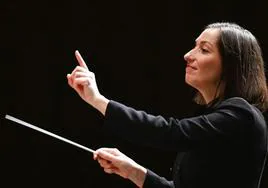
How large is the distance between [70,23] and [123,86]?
33cm

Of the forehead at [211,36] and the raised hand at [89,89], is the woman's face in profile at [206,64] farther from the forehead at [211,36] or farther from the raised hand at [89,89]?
the raised hand at [89,89]

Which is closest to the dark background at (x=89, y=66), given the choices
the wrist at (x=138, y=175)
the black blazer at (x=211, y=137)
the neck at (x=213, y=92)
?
the wrist at (x=138, y=175)

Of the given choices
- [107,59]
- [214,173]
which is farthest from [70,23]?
[214,173]

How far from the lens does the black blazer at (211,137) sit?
917mm

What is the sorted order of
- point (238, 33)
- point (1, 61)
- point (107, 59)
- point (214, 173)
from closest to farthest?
point (214, 173) → point (238, 33) → point (1, 61) → point (107, 59)

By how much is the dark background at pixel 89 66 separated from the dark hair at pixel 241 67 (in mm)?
817

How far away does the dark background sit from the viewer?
1.74m

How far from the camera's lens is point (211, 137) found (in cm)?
94

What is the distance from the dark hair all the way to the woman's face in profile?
1cm

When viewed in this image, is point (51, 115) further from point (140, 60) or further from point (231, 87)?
point (231, 87)

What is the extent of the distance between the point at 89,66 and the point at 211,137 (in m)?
0.96

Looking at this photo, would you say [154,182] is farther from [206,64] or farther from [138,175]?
[206,64]

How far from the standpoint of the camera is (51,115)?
177 centimetres

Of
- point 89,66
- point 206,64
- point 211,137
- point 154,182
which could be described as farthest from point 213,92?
point 89,66
